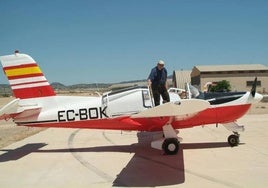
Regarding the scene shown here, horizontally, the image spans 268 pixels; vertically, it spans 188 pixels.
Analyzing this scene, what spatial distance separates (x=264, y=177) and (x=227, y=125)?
3.83m

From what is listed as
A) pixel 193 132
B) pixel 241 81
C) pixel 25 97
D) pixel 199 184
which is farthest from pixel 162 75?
pixel 241 81

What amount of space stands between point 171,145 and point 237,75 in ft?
206

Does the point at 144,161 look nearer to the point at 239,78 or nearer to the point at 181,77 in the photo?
the point at 239,78

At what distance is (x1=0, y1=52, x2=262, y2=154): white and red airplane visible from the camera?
32.2 feet

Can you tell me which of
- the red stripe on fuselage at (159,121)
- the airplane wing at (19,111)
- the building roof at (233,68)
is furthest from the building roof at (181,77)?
the airplane wing at (19,111)

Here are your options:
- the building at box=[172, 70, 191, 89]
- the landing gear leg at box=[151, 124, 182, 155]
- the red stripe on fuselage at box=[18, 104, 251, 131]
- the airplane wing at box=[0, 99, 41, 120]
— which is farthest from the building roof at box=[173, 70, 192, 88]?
the landing gear leg at box=[151, 124, 182, 155]

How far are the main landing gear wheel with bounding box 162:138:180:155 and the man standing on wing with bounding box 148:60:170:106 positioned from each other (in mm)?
1175

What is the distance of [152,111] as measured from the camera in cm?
718

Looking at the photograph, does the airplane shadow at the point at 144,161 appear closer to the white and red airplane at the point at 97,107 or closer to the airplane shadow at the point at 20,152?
the airplane shadow at the point at 20,152

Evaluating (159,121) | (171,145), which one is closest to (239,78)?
(159,121)

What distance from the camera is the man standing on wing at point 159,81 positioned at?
29.2ft

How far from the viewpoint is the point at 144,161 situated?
8602mm

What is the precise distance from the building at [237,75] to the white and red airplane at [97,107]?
2250 inches

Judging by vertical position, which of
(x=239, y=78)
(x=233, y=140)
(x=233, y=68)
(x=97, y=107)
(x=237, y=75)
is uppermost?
(x=97, y=107)
